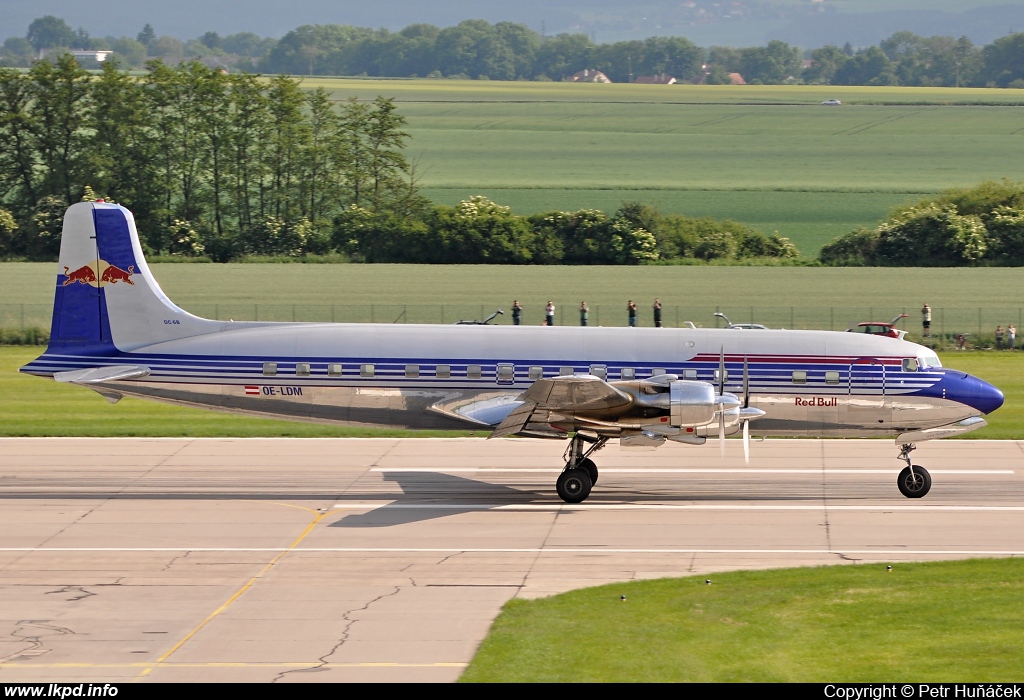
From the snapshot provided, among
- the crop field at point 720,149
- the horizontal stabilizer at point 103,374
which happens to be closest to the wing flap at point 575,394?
the horizontal stabilizer at point 103,374

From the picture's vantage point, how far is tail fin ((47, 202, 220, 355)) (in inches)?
1094

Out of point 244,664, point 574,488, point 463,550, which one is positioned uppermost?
point 244,664

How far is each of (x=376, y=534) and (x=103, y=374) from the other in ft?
25.8

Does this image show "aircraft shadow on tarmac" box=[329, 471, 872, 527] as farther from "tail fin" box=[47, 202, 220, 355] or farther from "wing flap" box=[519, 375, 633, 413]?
"tail fin" box=[47, 202, 220, 355]

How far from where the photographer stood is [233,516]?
25297 mm

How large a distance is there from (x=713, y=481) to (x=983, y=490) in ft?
19.9

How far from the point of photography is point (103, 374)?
89.0ft

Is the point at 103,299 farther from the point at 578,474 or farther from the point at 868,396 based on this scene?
the point at 868,396

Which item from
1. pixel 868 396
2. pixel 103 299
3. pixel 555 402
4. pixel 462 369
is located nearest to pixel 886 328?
pixel 868 396

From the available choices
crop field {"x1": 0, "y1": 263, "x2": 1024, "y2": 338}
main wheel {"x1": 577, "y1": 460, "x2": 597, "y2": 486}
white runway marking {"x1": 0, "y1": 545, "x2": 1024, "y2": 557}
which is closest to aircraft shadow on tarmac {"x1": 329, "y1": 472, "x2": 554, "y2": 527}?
main wheel {"x1": 577, "y1": 460, "x2": 597, "y2": 486}

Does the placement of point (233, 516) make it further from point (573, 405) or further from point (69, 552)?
point (573, 405)

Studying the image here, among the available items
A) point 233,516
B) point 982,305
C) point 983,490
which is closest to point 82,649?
point 233,516

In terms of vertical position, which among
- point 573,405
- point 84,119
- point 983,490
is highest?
point 84,119

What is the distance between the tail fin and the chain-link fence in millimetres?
27427
